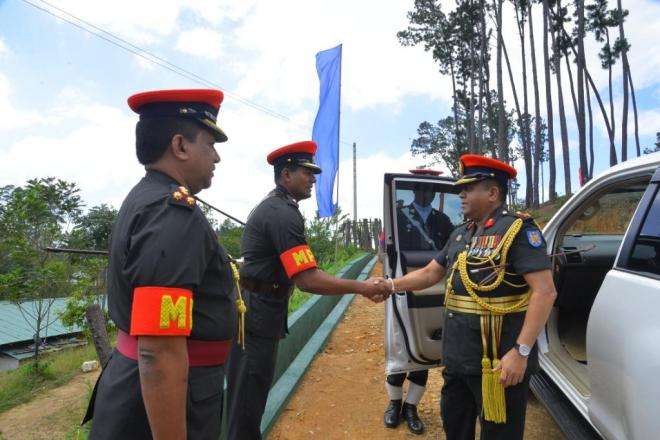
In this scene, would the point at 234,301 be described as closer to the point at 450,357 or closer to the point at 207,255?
the point at 207,255

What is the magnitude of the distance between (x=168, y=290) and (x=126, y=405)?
1.38ft

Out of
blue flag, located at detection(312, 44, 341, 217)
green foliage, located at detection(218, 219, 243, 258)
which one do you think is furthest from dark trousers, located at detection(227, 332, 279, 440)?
green foliage, located at detection(218, 219, 243, 258)

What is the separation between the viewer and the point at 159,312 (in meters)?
1.18

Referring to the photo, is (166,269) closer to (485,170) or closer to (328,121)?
(485,170)

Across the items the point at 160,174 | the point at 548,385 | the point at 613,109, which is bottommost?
the point at 548,385

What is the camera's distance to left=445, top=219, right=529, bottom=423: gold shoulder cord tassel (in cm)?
208

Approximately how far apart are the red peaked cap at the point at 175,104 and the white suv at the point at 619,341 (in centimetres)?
168

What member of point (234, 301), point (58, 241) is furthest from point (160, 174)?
point (58, 241)

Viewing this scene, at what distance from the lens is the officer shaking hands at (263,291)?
2.51 m

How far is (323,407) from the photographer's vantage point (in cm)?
400

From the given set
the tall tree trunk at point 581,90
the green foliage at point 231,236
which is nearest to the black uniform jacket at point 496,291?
the green foliage at point 231,236

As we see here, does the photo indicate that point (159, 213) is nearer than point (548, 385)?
Yes

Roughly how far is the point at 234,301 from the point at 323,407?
281 cm

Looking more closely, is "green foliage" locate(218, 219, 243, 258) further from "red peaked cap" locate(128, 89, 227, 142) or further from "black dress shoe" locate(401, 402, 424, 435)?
"red peaked cap" locate(128, 89, 227, 142)
